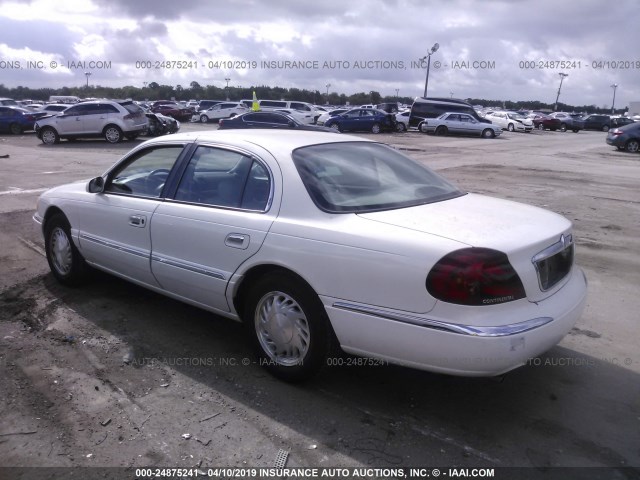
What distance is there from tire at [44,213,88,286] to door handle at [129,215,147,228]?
41.0 inches

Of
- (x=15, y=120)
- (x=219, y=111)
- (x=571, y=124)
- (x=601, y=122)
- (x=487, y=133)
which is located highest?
(x=601, y=122)

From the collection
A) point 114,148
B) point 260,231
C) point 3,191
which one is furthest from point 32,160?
point 260,231

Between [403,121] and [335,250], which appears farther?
[403,121]

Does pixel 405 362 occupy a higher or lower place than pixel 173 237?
lower

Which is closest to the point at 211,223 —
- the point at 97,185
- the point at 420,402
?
the point at 97,185

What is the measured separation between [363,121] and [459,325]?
32.4 m

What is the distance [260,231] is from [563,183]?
11902 mm

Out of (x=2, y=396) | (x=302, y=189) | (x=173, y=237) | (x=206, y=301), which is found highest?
(x=302, y=189)

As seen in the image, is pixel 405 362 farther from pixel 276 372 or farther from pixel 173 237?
pixel 173 237

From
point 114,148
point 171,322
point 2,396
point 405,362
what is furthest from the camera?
point 114,148

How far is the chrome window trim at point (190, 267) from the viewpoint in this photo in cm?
391

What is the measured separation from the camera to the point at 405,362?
3160 millimetres

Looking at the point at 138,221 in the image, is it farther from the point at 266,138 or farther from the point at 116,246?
the point at 266,138

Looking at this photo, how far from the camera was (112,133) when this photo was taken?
23.0 meters
